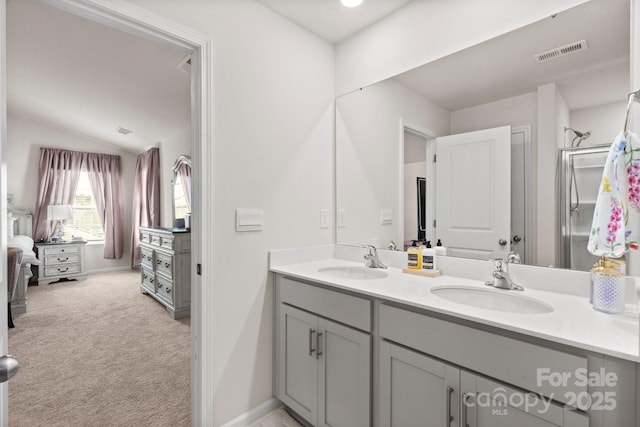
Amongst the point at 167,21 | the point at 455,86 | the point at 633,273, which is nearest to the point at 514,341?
the point at 633,273

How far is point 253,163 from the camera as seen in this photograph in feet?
5.90

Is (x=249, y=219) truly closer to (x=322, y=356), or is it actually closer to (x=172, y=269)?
(x=322, y=356)

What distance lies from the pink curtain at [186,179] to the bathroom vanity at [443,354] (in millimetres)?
3270

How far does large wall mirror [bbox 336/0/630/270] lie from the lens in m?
1.25

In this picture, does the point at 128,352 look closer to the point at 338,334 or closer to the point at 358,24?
the point at 338,334

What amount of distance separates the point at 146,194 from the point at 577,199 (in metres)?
6.26

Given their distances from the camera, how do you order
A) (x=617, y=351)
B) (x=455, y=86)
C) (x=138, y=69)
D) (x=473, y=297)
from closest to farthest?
(x=617, y=351) → (x=473, y=297) → (x=455, y=86) → (x=138, y=69)

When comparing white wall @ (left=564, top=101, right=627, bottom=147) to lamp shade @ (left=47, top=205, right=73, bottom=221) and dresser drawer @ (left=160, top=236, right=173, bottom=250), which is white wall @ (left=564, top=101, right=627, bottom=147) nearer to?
dresser drawer @ (left=160, top=236, right=173, bottom=250)

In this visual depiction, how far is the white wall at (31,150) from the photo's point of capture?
17.0 feet

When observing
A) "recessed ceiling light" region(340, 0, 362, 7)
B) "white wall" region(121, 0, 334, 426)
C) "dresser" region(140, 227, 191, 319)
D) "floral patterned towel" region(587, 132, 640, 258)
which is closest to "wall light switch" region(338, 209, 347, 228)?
"white wall" region(121, 0, 334, 426)

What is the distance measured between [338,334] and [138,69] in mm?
3145

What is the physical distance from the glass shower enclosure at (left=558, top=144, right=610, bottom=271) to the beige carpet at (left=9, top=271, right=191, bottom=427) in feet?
7.25

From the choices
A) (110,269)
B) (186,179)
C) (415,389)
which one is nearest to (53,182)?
(110,269)

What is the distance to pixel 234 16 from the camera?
1.71 meters
